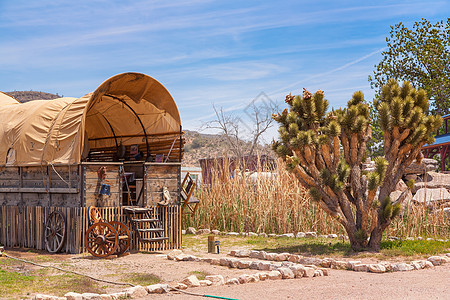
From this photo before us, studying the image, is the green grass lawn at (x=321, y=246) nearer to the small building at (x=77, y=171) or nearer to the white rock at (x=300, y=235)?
the white rock at (x=300, y=235)

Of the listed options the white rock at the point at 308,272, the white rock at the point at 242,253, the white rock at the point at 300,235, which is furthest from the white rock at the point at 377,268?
the white rock at the point at 300,235

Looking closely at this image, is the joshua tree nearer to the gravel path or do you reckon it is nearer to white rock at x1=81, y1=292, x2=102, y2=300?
the gravel path

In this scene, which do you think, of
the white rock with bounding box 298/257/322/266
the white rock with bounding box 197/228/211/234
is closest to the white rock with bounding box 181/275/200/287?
the white rock with bounding box 298/257/322/266

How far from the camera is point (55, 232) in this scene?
11.4m

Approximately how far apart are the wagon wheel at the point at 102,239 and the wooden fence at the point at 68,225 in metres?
0.45

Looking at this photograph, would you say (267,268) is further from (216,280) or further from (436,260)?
(436,260)

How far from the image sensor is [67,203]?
11.3 m

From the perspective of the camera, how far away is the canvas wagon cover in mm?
11352

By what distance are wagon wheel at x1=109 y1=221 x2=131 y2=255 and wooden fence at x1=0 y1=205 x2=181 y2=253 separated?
483mm

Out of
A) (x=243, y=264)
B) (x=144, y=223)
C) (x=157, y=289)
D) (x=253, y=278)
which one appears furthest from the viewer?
(x=144, y=223)

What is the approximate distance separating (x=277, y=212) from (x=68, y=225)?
5395 millimetres

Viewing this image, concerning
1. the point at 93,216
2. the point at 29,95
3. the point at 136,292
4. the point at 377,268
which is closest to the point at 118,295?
the point at 136,292

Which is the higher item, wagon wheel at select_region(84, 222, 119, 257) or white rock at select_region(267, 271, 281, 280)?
wagon wheel at select_region(84, 222, 119, 257)

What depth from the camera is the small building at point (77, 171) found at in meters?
11.1
